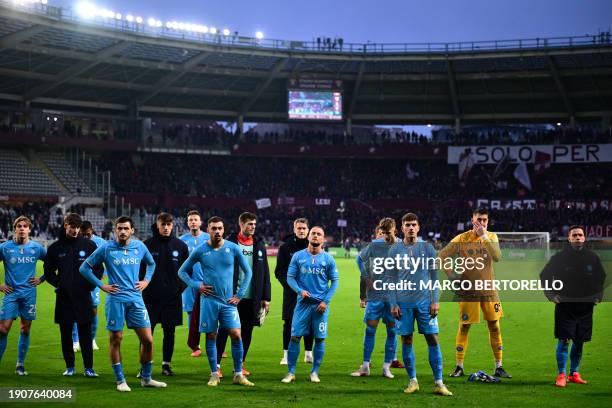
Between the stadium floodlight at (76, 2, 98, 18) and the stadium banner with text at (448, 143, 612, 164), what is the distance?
29.7 metres

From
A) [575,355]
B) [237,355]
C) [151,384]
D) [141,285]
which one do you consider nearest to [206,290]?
[141,285]

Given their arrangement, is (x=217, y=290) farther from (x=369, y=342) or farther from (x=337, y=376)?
(x=369, y=342)

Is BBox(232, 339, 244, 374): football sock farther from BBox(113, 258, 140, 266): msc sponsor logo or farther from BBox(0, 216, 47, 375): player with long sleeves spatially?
BBox(0, 216, 47, 375): player with long sleeves

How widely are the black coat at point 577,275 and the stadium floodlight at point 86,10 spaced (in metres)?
43.6

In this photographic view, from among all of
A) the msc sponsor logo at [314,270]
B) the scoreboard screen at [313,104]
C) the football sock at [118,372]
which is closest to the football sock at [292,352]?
the msc sponsor logo at [314,270]

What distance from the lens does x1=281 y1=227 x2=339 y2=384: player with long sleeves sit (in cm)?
1147

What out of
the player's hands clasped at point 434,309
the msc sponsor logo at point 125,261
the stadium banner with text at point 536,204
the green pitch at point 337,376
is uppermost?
the stadium banner with text at point 536,204

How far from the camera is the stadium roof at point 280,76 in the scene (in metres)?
53.7

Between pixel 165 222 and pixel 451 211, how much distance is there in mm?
50505

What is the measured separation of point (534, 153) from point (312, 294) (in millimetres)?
53728

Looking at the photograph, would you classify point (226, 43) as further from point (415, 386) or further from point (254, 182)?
point (415, 386)

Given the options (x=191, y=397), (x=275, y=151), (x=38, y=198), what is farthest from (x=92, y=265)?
(x=275, y=151)

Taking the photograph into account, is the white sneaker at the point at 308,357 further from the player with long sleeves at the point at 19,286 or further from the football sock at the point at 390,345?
the player with long sleeves at the point at 19,286

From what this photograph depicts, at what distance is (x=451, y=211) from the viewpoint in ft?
200
